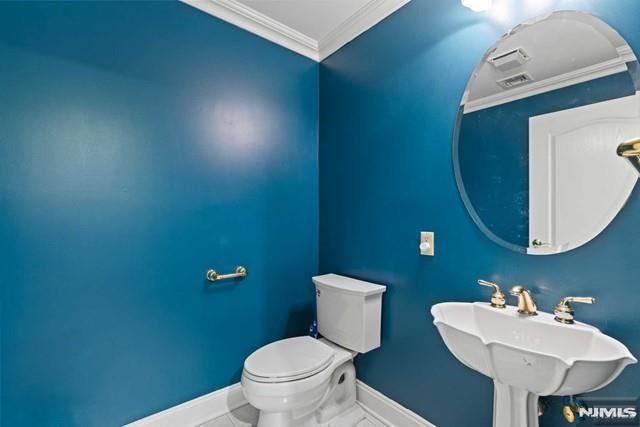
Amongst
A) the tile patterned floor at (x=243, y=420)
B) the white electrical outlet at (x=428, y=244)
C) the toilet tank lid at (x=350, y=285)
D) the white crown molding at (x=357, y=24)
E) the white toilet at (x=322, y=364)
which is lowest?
the tile patterned floor at (x=243, y=420)

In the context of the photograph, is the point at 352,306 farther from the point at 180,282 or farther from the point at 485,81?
the point at 485,81

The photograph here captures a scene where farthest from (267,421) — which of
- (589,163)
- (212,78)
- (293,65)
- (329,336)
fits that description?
(293,65)

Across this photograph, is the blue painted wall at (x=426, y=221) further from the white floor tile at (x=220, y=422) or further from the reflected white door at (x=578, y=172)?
the white floor tile at (x=220, y=422)

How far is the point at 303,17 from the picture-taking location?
5.54ft

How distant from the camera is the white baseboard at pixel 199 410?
4.59ft

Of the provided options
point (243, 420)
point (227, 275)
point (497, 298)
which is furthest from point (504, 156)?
point (243, 420)

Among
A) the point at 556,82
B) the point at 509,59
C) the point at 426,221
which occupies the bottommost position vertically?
the point at 426,221

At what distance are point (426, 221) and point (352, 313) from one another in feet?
2.06

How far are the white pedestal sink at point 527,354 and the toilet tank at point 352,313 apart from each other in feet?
1.53

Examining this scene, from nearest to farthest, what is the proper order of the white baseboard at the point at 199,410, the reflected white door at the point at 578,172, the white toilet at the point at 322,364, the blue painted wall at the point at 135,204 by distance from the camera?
the reflected white door at the point at 578,172 < the blue painted wall at the point at 135,204 < the white toilet at the point at 322,364 < the white baseboard at the point at 199,410

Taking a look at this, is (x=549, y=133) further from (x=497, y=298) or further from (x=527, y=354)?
(x=527, y=354)

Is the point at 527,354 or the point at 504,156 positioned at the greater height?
the point at 504,156

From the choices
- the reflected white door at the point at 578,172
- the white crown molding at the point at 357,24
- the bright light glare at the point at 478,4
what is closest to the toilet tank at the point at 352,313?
the reflected white door at the point at 578,172

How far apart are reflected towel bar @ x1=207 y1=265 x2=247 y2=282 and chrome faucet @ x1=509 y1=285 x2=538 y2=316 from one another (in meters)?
1.33
